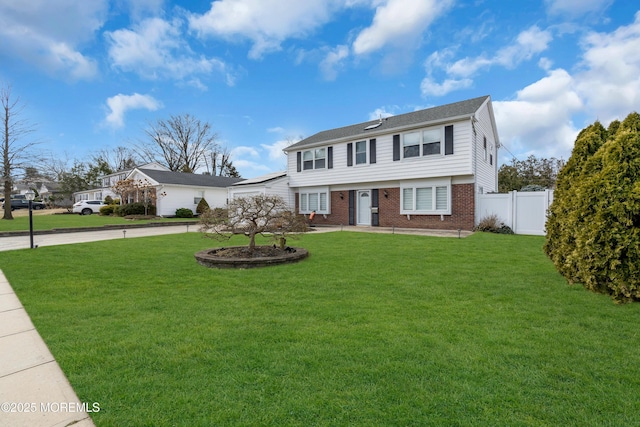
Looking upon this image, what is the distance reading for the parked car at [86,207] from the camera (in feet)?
101

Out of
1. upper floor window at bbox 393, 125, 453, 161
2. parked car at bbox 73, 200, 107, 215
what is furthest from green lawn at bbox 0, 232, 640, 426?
parked car at bbox 73, 200, 107, 215

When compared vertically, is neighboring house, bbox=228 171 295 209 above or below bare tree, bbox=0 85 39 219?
below

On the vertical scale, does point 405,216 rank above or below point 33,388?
above

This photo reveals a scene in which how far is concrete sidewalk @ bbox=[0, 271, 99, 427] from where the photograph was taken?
204cm

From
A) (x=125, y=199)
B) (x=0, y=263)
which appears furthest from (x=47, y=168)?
(x=0, y=263)

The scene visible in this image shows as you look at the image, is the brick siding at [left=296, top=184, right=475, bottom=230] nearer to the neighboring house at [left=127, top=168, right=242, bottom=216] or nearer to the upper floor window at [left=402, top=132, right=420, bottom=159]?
the upper floor window at [left=402, top=132, right=420, bottom=159]

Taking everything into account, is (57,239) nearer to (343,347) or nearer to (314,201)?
(314,201)

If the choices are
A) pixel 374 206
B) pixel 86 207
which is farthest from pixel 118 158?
pixel 374 206

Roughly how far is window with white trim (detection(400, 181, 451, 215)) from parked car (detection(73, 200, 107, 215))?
101 ft

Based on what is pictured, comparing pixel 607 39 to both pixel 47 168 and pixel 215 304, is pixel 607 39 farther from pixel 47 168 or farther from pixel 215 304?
pixel 47 168

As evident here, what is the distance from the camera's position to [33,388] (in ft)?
7.88

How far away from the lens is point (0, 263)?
760 cm

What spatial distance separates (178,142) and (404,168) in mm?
36507

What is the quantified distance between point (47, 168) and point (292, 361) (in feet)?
98.7
